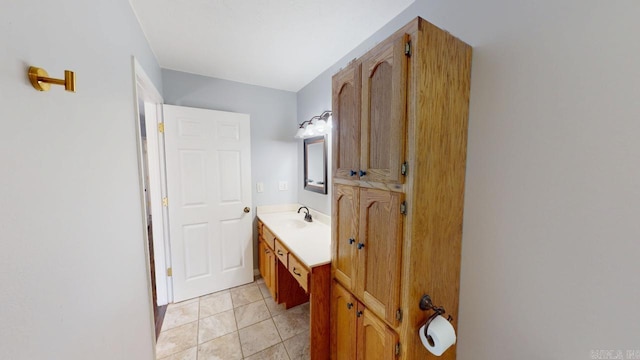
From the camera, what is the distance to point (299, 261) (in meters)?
1.47

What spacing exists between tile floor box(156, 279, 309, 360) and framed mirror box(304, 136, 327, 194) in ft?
4.09

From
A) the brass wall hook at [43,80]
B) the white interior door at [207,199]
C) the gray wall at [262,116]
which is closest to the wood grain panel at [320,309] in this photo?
the brass wall hook at [43,80]

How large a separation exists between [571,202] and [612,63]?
1.47ft

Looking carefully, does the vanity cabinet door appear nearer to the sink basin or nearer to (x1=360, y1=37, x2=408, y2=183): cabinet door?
the sink basin

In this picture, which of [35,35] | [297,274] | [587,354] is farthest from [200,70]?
[587,354]

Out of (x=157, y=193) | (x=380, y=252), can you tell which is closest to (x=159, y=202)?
(x=157, y=193)

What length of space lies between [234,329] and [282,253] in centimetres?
79

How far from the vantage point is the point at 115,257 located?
95 centimetres

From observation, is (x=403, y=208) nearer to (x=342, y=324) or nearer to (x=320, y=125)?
(x=342, y=324)

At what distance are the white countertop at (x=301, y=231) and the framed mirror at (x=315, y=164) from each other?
32cm

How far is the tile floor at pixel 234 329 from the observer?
162cm

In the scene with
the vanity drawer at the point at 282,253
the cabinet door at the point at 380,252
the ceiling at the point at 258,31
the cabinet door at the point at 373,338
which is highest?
the ceiling at the point at 258,31

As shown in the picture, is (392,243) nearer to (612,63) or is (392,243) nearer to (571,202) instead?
(571,202)

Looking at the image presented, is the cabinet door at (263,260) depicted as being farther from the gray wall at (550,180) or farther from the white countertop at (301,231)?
the gray wall at (550,180)
